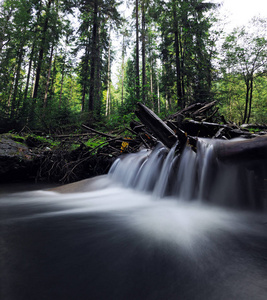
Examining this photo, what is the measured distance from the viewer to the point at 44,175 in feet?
20.0

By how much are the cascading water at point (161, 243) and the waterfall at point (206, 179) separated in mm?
12

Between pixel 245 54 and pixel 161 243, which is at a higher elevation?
pixel 245 54

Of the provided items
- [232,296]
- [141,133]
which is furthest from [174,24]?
[232,296]

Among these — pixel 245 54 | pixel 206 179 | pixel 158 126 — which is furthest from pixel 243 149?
pixel 245 54

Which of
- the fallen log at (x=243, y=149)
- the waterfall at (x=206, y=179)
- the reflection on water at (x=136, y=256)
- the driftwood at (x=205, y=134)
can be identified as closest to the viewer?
the reflection on water at (x=136, y=256)

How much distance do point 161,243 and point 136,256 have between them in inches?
11.0

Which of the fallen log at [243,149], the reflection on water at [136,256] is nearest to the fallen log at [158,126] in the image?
the fallen log at [243,149]

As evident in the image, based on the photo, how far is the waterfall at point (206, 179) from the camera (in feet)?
7.42

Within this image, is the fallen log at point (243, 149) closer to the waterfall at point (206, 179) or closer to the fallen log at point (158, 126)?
the waterfall at point (206, 179)

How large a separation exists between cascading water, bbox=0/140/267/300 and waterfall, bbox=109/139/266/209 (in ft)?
0.04

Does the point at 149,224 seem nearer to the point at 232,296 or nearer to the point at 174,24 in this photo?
the point at 232,296

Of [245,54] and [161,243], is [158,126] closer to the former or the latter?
[161,243]

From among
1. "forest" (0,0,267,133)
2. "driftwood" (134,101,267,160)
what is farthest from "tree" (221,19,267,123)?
"driftwood" (134,101,267,160)

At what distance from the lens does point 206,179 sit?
2.47 meters
